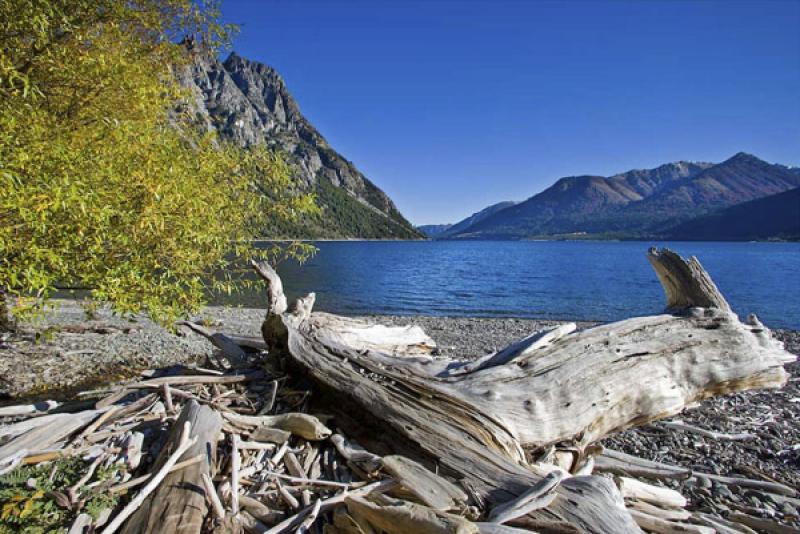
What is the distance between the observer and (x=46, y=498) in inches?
135

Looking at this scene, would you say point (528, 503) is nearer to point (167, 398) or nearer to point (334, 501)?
point (334, 501)

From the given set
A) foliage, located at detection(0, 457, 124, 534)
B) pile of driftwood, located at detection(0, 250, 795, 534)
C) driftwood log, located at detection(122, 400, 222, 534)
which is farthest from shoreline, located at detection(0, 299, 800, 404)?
driftwood log, located at detection(122, 400, 222, 534)

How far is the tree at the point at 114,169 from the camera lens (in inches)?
211

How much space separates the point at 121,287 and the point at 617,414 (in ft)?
24.0

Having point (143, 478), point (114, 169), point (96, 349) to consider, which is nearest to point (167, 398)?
point (143, 478)

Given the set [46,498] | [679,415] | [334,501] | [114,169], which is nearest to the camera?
[46,498]

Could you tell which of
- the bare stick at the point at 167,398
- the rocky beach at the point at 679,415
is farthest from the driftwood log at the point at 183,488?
the rocky beach at the point at 679,415

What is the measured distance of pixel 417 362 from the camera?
6.18 meters

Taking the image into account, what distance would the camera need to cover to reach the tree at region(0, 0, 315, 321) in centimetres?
536

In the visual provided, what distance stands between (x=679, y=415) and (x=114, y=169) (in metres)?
11.6

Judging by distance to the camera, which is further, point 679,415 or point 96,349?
point 96,349

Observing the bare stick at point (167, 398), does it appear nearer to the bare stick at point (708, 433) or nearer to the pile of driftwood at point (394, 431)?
the pile of driftwood at point (394, 431)

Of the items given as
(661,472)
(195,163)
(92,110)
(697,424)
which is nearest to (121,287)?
(195,163)

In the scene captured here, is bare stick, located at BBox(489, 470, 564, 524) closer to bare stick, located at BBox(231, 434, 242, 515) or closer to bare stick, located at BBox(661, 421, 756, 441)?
bare stick, located at BBox(231, 434, 242, 515)
